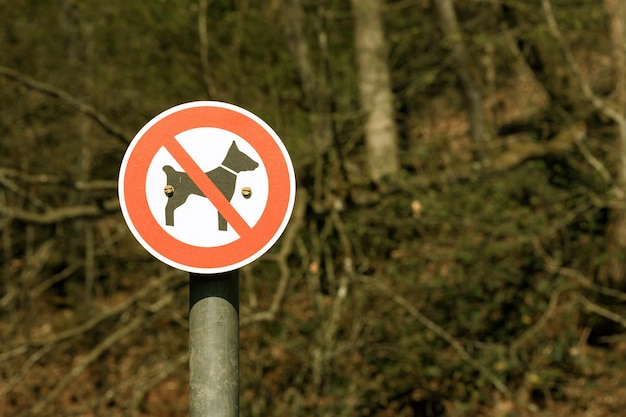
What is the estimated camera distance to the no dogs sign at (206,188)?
115 inches

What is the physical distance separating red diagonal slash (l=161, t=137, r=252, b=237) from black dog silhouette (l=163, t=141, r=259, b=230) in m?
0.01

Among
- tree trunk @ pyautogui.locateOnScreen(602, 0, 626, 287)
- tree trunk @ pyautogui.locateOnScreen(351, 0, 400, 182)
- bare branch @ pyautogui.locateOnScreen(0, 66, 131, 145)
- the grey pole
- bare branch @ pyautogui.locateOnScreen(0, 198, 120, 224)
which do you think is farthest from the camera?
tree trunk @ pyautogui.locateOnScreen(351, 0, 400, 182)

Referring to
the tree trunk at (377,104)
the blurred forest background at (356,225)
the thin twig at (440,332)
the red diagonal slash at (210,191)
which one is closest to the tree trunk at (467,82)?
the blurred forest background at (356,225)

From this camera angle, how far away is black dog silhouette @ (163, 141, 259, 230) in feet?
9.75

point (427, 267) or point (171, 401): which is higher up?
point (427, 267)

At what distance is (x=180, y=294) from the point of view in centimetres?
785

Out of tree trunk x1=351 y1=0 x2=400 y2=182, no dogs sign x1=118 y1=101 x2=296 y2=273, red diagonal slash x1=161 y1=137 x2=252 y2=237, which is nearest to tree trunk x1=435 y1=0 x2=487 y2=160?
tree trunk x1=351 y1=0 x2=400 y2=182

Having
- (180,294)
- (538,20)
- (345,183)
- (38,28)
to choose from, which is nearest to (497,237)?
(345,183)

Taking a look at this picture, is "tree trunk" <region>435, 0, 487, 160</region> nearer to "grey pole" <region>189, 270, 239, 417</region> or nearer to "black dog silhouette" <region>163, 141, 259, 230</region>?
Answer: "black dog silhouette" <region>163, 141, 259, 230</region>

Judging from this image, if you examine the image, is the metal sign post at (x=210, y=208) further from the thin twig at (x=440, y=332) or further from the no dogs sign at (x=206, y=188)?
the thin twig at (x=440, y=332)

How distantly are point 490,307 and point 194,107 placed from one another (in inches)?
221

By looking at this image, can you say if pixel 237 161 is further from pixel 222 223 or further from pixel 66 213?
pixel 66 213

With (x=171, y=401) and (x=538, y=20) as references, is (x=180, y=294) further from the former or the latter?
(x=538, y=20)

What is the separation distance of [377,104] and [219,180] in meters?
5.61
